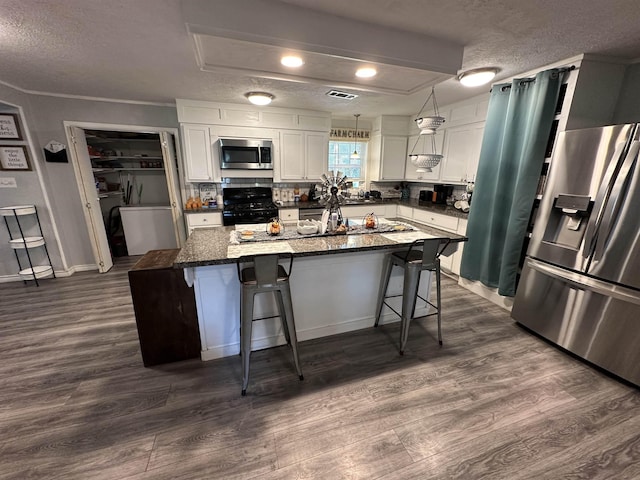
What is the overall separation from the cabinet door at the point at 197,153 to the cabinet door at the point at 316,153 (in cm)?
154

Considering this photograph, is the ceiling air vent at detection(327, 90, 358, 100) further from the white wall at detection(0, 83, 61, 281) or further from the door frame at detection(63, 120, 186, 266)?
the white wall at detection(0, 83, 61, 281)

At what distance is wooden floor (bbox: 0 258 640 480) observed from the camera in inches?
55.8

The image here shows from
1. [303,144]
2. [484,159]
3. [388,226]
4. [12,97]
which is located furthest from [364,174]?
[12,97]

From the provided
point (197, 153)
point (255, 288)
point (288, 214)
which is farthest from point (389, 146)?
point (255, 288)

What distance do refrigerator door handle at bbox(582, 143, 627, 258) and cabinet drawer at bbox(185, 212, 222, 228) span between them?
13.5 feet

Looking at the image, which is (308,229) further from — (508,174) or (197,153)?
(197,153)

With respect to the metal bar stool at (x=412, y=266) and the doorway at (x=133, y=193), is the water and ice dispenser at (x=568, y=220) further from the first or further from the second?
the doorway at (x=133, y=193)

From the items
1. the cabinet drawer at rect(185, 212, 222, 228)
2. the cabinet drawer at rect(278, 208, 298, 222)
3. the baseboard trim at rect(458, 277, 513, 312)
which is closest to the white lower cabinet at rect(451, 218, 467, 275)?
the baseboard trim at rect(458, 277, 513, 312)

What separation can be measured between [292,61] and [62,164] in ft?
12.5

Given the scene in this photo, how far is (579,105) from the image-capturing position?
93.4 inches

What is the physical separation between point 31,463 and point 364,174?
17.5 ft

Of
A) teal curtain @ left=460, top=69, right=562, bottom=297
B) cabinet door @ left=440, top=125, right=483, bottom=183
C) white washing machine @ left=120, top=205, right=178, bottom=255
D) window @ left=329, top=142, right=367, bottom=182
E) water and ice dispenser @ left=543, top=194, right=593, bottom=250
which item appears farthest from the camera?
window @ left=329, top=142, right=367, bottom=182

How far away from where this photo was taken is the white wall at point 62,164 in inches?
132

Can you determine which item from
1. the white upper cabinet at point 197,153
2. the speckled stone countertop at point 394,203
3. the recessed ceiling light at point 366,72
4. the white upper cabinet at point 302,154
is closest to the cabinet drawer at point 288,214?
the speckled stone countertop at point 394,203
